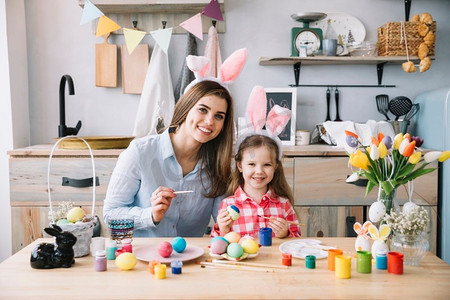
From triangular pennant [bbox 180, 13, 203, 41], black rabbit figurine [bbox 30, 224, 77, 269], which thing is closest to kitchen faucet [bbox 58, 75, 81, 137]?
triangular pennant [bbox 180, 13, 203, 41]

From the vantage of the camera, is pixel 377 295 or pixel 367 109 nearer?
pixel 377 295

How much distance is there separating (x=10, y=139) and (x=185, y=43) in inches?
50.8

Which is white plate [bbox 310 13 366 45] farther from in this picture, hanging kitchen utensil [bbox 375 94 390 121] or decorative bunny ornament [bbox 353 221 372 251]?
decorative bunny ornament [bbox 353 221 372 251]

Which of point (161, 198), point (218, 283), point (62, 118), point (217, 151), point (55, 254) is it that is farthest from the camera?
point (62, 118)

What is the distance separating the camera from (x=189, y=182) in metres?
1.86

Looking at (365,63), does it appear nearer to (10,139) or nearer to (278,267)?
(278,267)

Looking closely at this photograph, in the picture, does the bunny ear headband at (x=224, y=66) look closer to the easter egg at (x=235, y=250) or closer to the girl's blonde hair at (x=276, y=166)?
the girl's blonde hair at (x=276, y=166)

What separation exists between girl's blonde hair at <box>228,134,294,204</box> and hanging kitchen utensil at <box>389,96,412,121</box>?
4.69 feet

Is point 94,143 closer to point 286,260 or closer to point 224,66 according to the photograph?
point 224,66

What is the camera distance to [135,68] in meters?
3.01

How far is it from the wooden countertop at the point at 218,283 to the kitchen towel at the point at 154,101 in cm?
170

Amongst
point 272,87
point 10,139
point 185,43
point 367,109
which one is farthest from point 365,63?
point 10,139

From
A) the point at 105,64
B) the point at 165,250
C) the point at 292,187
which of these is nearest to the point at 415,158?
the point at 165,250

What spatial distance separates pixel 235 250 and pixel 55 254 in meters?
0.49
